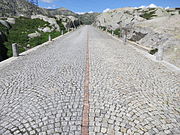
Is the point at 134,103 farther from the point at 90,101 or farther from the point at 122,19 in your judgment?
the point at 122,19

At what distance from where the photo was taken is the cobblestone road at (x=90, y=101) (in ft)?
10.2

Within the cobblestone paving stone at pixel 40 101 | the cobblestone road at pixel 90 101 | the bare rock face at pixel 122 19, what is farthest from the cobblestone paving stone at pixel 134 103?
the bare rock face at pixel 122 19

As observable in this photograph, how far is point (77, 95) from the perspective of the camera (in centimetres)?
447

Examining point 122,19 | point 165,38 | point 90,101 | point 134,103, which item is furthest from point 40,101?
point 122,19

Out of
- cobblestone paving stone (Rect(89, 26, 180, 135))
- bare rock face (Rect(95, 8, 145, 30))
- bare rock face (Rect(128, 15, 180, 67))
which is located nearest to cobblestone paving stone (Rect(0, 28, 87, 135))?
cobblestone paving stone (Rect(89, 26, 180, 135))

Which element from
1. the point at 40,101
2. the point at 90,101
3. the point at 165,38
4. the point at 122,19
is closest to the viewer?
the point at 40,101

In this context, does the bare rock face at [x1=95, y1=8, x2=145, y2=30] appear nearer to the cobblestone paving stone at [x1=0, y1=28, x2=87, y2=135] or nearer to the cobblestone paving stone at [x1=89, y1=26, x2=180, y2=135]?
the cobblestone paving stone at [x1=89, y1=26, x2=180, y2=135]

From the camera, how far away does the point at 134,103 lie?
4.06m

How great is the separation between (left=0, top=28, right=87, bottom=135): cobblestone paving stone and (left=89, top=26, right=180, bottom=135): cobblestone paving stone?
0.51 meters

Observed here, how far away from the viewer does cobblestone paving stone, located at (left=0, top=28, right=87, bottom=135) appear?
308 cm

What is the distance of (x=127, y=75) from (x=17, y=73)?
193 inches

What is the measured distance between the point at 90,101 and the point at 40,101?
4.72ft

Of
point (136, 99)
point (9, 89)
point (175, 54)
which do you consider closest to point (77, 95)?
point (136, 99)

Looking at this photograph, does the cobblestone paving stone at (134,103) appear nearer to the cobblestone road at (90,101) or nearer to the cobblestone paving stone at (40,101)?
the cobblestone road at (90,101)
